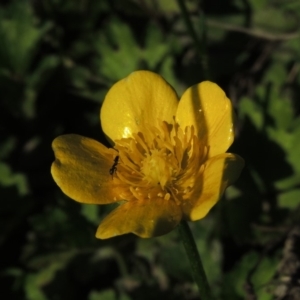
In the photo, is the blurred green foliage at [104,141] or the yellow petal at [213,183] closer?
the yellow petal at [213,183]

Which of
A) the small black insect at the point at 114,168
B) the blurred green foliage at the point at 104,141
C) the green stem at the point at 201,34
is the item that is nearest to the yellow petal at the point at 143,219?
the small black insect at the point at 114,168

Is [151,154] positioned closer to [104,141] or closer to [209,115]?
[209,115]

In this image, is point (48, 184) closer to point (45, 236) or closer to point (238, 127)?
point (45, 236)

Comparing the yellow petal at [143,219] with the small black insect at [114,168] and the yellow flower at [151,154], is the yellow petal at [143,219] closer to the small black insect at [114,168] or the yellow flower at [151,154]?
the yellow flower at [151,154]

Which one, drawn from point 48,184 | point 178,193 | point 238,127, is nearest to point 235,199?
point 238,127

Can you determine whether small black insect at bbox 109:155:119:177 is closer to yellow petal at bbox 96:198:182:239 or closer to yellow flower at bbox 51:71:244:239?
yellow flower at bbox 51:71:244:239

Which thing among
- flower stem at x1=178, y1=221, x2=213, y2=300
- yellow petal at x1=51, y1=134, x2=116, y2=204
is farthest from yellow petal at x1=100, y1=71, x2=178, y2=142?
flower stem at x1=178, y1=221, x2=213, y2=300
